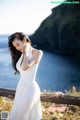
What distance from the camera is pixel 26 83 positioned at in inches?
134

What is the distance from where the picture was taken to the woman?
134 inches

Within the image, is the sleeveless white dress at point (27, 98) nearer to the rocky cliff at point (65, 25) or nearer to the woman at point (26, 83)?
the woman at point (26, 83)

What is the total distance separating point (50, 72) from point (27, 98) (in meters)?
6.49

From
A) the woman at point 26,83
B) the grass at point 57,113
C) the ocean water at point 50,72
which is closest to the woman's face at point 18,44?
the woman at point 26,83

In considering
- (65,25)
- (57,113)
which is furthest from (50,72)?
(65,25)

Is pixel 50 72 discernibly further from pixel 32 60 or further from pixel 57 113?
pixel 32 60

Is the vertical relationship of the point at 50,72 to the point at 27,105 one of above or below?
below

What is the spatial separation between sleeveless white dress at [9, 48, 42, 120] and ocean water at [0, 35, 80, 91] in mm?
3205

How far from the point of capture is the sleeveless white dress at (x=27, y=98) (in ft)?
11.2

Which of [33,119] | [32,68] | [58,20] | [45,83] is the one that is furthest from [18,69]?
[58,20]

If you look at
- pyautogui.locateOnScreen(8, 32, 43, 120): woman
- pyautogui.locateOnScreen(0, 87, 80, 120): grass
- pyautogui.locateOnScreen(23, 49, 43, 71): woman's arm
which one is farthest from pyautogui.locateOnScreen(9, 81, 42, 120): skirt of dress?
pyautogui.locateOnScreen(0, 87, 80, 120): grass

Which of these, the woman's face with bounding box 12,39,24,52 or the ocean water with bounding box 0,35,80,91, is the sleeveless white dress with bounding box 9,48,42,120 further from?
the ocean water with bounding box 0,35,80,91

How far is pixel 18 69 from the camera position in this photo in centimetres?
351

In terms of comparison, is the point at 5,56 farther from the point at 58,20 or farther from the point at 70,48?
the point at 58,20
